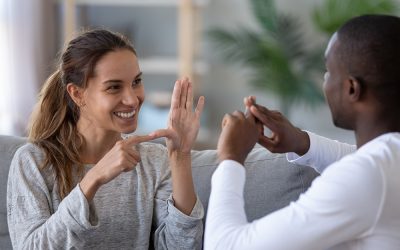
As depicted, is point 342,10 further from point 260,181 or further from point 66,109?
point 66,109

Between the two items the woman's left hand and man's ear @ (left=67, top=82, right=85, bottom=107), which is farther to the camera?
man's ear @ (left=67, top=82, right=85, bottom=107)

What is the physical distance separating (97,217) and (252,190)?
422 mm

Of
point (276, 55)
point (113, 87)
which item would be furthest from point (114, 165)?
point (276, 55)

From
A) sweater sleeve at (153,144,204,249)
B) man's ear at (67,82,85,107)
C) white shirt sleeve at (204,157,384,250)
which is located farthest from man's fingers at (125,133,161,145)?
white shirt sleeve at (204,157,384,250)

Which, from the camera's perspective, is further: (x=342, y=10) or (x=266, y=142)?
(x=342, y=10)

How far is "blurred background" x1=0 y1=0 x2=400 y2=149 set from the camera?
3.84m

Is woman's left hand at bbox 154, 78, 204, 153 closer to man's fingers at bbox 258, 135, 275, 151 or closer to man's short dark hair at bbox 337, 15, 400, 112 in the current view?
man's fingers at bbox 258, 135, 275, 151

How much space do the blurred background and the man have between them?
2775 mm

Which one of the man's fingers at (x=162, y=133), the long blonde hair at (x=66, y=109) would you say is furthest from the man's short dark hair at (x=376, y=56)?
the long blonde hair at (x=66, y=109)

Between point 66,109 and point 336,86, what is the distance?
0.90m

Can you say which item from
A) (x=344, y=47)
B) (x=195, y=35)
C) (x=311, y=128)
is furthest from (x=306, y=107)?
(x=344, y=47)

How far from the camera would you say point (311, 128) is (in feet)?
14.5

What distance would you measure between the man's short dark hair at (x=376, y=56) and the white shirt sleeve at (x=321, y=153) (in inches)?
14.0

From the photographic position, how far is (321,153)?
1.44 meters
